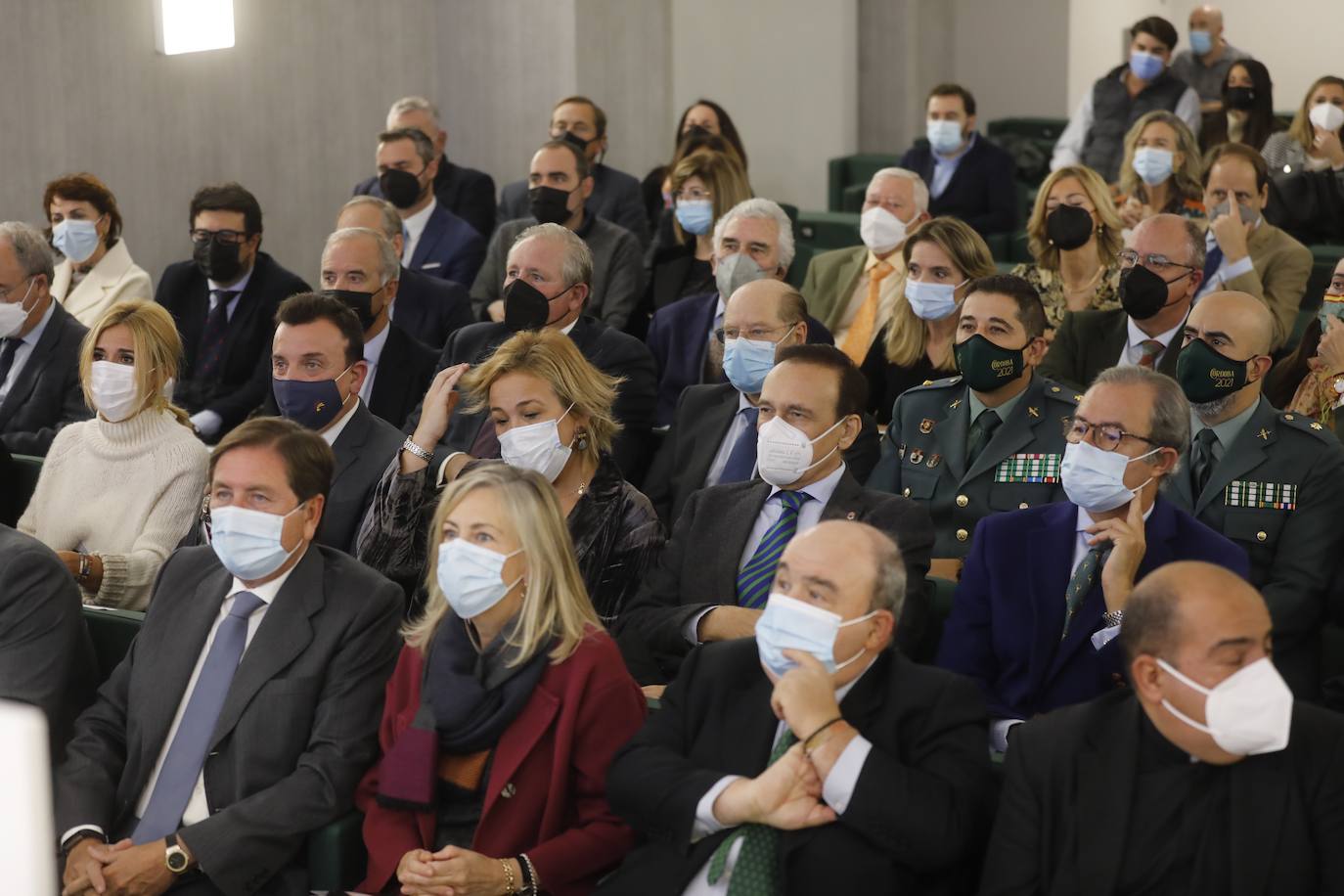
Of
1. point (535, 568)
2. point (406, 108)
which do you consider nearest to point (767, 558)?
point (535, 568)

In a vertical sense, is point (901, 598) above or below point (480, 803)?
above

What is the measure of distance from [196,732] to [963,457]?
213cm

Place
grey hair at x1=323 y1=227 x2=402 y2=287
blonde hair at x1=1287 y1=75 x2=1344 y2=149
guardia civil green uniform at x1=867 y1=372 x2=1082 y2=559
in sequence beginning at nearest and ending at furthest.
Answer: guardia civil green uniform at x1=867 y1=372 x2=1082 y2=559, grey hair at x1=323 y1=227 x2=402 y2=287, blonde hair at x1=1287 y1=75 x2=1344 y2=149

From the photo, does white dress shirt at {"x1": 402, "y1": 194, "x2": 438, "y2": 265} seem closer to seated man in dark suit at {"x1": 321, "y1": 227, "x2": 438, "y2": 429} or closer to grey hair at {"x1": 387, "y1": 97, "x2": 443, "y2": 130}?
grey hair at {"x1": 387, "y1": 97, "x2": 443, "y2": 130}

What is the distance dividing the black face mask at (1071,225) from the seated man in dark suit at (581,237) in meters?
1.74

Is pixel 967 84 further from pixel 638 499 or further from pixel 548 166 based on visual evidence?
pixel 638 499

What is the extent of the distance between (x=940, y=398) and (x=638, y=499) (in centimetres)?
102

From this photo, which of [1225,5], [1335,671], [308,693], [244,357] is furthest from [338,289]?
[1225,5]

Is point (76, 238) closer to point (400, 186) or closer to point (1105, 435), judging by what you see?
point (400, 186)

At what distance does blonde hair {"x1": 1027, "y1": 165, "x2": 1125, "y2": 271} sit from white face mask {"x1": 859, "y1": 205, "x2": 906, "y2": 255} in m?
0.50

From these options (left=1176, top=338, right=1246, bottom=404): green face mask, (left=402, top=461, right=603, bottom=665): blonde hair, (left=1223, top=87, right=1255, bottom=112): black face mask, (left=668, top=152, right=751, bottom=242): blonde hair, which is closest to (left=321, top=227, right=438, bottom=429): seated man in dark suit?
(left=668, top=152, right=751, bottom=242): blonde hair

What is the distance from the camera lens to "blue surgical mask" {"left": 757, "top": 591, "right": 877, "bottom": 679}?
9.77 feet

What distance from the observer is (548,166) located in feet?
23.1

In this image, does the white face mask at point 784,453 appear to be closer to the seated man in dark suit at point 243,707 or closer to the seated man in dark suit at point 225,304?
the seated man in dark suit at point 243,707
